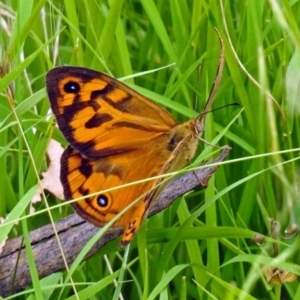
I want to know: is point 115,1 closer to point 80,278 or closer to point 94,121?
point 94,121

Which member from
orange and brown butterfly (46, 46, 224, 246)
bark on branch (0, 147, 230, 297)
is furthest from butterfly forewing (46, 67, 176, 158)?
bark on branch (0, 147, 230, 297)

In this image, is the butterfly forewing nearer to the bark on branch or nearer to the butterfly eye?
the butterfly eye

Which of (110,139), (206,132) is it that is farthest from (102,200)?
(206,132)

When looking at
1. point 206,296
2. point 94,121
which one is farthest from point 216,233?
point 94,121

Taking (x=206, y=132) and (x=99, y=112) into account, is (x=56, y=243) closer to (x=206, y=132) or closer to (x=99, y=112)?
(x=99, y=112)

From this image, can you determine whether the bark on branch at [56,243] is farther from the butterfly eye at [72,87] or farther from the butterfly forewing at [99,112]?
the butterfly eye at [72,87]

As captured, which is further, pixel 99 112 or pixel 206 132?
pixel 206 132
